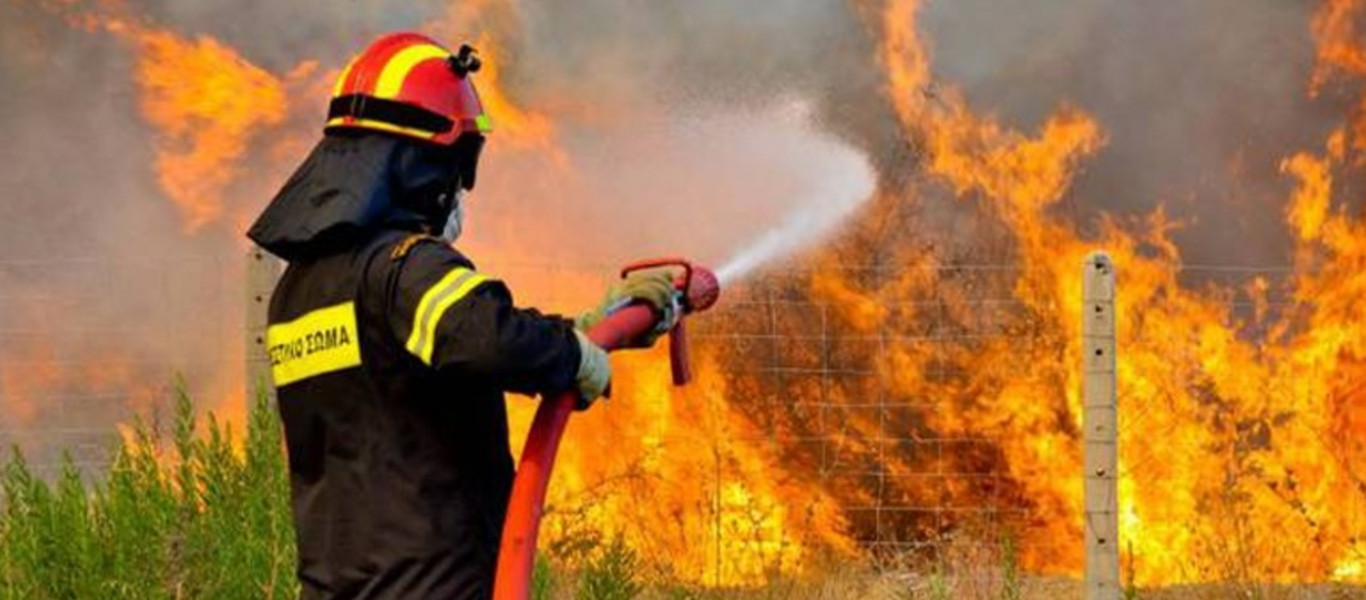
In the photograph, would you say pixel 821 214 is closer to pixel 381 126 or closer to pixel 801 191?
pixel 801 191

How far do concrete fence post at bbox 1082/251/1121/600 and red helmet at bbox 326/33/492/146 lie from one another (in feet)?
11.9

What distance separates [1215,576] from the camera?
725cm

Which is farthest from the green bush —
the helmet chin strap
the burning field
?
the burning field

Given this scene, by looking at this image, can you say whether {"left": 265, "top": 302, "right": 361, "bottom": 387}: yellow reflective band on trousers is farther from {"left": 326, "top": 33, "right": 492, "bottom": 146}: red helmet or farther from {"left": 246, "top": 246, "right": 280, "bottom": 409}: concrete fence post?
{"left": 246, "top": 246, "right": 280, "bottom": 409}: concrete fence post

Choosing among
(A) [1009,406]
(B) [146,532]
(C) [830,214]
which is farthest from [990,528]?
(B) [146,532]

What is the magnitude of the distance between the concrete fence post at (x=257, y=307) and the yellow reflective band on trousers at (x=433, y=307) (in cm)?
363

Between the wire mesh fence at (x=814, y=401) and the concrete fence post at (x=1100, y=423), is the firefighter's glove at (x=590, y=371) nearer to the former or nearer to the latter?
the concrete fence post at (x=1100, y=423)

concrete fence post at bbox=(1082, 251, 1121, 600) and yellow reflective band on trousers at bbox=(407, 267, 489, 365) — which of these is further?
concrete fence post at bbox=(1082, 251, 1121, 600)

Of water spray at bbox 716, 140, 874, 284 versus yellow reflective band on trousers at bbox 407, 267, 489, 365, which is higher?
water spray at bbox 716, 140, 874, 284

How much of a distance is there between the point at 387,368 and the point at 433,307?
22cm

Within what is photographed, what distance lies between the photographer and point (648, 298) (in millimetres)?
3127

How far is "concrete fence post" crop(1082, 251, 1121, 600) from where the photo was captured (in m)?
6.17

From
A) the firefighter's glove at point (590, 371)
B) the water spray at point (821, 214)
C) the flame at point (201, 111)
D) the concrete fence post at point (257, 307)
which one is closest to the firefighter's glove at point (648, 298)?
the firefighter's glove at point (590, 371)

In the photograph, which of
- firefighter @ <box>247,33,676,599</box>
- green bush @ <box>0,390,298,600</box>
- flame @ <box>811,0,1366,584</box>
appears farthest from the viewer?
flame @ <box>811,0,1366,584</box>
